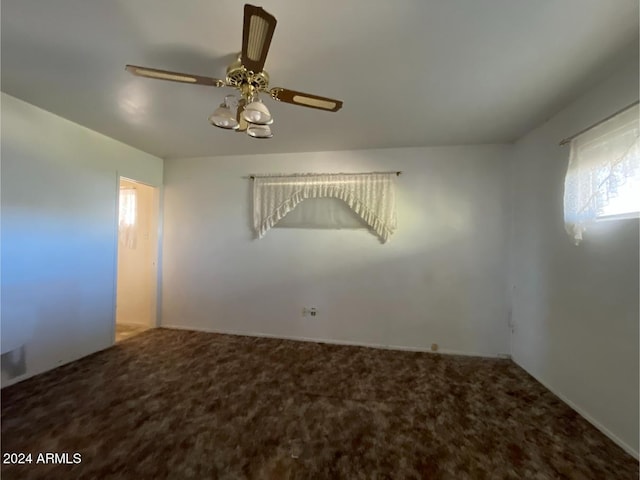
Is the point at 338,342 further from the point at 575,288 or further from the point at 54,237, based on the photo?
the point at 54,237

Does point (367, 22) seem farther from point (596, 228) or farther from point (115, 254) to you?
point (115, 254)

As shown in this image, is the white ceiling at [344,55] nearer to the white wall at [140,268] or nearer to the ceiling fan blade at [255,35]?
the ceiling fan blade at [255,35]

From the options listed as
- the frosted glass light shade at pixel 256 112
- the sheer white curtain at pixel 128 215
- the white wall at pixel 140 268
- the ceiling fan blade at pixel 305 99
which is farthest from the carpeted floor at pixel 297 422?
the ceiling fan blade at pixel 305 99

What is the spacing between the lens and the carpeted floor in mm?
1539

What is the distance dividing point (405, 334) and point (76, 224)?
3671mm

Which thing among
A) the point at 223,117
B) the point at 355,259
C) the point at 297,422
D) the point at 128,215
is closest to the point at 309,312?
the point at 355,259

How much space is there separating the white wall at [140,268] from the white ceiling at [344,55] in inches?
→ 58.1

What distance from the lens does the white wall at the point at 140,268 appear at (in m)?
3.85

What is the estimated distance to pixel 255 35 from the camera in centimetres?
117

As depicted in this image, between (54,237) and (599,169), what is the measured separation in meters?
4.39

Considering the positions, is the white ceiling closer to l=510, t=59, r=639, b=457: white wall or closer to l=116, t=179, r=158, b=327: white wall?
l=510, t=59, r=639, b=457: white wall

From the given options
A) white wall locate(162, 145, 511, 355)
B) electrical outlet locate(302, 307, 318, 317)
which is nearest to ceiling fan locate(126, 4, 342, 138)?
white wall locate(162, 145, 511, 355)

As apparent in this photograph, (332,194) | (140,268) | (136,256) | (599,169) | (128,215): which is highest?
(332,194)

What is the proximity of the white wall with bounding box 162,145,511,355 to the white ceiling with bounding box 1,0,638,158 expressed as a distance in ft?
2.47
